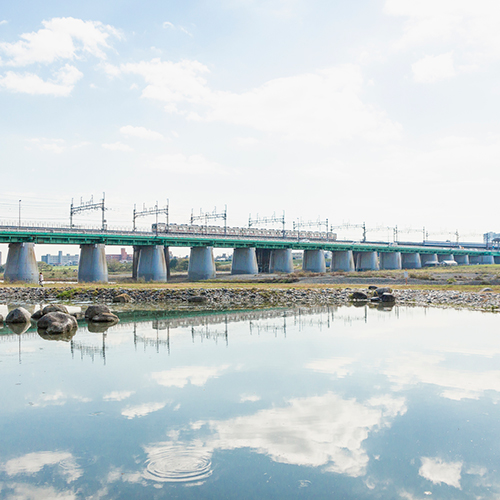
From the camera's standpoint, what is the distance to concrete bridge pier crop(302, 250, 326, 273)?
114 m

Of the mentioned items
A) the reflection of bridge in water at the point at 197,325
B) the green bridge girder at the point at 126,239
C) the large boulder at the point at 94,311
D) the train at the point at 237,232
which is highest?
the train at the point at 237,232

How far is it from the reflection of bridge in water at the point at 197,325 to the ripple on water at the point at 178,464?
370 inches

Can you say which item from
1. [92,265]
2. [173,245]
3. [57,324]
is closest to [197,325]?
Answer: [57,324]

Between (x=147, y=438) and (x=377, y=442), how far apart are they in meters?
4.68

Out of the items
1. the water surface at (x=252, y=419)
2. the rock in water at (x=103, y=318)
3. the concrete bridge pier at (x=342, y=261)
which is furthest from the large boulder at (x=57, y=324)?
the concrete bridge pier at (x=342, y=261)

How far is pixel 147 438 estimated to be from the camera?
9672 mm

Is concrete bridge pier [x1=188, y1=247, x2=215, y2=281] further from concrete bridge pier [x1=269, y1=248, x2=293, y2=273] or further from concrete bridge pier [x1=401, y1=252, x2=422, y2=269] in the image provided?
concrete bridge pier [x1=401, y1=252, x2=422, y2=269]

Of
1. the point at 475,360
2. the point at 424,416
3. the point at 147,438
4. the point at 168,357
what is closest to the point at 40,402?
the point at 147,438

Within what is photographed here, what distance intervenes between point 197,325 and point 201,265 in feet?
202

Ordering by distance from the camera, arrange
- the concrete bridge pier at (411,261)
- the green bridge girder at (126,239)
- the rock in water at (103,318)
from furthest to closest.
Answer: the concrete bridge pier at (411,261)
the green bridge girder at (126,239)
the rock in water at (103,318)

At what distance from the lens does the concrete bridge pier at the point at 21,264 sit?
6577cm

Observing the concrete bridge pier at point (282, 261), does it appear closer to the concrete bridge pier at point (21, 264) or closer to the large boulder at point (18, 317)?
the concrete bridge pier at point (21, 264)

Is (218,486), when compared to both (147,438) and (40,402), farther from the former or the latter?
(40,402)

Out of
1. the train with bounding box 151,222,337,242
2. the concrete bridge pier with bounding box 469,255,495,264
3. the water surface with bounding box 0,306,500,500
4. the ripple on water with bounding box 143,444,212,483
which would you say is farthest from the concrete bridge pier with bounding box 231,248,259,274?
the concrete bridge pier with bounding box 469,255,495,264
